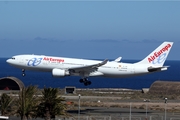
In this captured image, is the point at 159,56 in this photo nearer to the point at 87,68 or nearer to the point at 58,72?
the point at 87,68

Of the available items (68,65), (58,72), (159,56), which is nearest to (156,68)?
(159,56)

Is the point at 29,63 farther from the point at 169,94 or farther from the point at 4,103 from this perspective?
the point at 169,94

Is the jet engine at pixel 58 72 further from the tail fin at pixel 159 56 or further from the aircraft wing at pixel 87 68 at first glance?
the tail fin at pixel 159 56

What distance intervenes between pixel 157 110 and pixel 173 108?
4.32 meters

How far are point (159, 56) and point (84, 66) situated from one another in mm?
14103

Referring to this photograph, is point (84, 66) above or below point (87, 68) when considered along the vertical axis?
above

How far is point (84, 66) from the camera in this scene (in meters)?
97.5

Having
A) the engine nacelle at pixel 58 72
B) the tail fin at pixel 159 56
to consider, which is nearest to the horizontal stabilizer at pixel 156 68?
the tail fin at pixel 159 56

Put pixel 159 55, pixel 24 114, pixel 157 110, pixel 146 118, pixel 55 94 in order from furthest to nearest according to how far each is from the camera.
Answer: pixel 159 55 < pixel 157 110 < pixel 146 118 < pixel 55 94 < pixel 24 114

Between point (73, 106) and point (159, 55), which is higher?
point (159, 55)

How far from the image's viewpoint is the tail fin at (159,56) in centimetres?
10050

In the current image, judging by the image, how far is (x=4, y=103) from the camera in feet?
197

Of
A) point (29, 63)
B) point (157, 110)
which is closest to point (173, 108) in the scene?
point (157, 110)

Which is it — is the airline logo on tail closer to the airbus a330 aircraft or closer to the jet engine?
the airbus a330 aircraft
